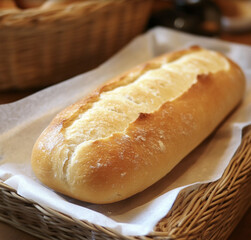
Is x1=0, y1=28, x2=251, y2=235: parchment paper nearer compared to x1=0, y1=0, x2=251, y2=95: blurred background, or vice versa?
x1=0, y1=28, x2=251, y2=235: parchment paper

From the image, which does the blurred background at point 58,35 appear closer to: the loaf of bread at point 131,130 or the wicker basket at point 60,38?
the wicker basket at point 60,38

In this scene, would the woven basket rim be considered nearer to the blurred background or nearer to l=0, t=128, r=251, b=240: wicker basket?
the blurred background

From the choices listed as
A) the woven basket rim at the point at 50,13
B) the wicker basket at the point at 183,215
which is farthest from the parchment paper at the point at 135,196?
the woven basket rim at the point at 50,13

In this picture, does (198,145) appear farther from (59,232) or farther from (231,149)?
(59,232)

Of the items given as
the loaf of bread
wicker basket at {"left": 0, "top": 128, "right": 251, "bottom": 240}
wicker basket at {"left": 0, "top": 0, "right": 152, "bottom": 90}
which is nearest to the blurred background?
wicker basket at {"left": 0, "top": 0, "right": 152, "bottom": 90}

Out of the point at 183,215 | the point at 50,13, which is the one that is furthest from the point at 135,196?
the point at 50,13
